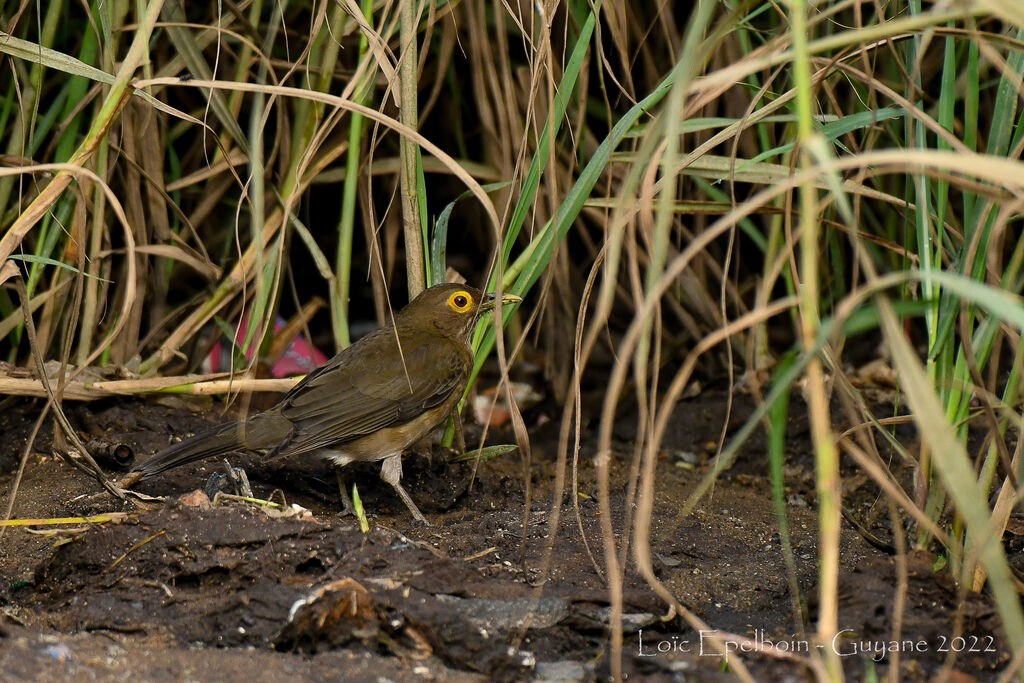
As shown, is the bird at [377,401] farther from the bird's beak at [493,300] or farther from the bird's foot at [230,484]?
the bird's foot at [230,484]

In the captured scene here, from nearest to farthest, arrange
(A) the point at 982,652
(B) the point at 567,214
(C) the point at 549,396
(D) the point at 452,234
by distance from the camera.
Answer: (A) the point at 982,652
(B) the point at 567,214
(C) the point at 549,396
(D) the point at 452,234

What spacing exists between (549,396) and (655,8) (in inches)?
78.9

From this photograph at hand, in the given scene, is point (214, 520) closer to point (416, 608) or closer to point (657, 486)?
point (416, 608)

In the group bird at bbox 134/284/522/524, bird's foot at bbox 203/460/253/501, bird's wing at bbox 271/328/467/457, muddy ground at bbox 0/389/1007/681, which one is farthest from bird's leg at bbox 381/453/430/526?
bird's foot at bbox 203/460/253/501

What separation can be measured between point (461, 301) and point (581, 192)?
144 cm

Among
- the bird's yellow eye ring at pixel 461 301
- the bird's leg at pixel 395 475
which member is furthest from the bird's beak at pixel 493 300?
the bird's leg at pixel 395 475

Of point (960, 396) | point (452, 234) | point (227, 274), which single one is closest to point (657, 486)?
point (960, 396)

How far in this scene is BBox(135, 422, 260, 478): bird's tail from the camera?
12.5ft

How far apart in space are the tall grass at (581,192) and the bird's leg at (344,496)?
0.58 m

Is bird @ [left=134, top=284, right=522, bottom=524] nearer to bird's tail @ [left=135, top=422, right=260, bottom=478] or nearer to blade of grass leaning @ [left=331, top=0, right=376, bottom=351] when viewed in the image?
bird's tail @ [left=135, top=422, right=260, bottom=478]

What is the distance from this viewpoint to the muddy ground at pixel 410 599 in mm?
2391

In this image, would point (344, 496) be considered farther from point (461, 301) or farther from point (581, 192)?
point (581, 192)

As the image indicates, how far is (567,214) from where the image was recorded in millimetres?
3379

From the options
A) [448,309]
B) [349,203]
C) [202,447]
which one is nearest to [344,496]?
[202,447]
